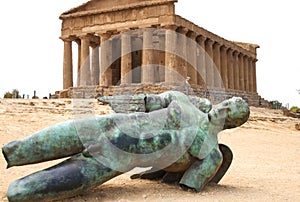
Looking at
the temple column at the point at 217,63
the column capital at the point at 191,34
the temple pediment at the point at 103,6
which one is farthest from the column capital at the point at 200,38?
the temple pediment at the point at 103,6

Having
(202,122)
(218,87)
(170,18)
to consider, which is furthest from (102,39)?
(202,122)

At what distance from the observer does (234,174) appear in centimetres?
817

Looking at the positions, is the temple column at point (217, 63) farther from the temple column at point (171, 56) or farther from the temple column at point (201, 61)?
the temple column at point (171, 56)

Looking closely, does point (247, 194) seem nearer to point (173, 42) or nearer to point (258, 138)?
point (258, 138)

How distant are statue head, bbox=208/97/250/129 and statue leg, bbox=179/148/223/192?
0.49 m

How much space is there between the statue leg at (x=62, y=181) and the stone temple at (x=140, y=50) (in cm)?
2785

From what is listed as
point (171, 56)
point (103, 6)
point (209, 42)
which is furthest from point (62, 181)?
point (209, 42)

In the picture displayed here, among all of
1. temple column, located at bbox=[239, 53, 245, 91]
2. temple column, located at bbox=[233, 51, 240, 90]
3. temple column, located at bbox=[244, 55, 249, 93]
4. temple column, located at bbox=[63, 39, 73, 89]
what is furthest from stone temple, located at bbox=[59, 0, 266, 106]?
temple column, located at bbox=[244, 55, 249, 93]

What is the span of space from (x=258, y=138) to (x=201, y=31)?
23.0 m

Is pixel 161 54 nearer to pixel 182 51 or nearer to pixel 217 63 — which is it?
pixel 182 51

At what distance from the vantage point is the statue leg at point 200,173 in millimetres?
5414

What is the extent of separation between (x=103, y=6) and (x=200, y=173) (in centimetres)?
3594

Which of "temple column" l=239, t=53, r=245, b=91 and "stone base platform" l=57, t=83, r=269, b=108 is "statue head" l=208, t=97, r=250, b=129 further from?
"temple column" l=239, t=53, r=245, b=91

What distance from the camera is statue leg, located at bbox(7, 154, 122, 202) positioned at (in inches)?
175
